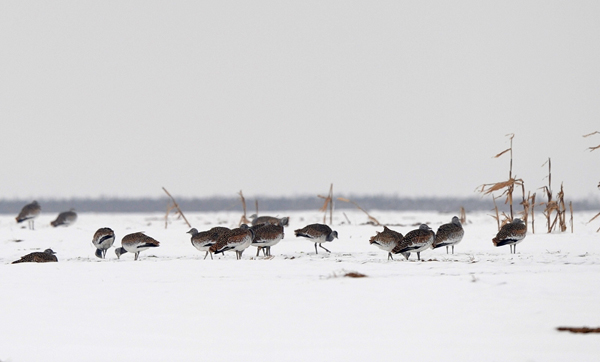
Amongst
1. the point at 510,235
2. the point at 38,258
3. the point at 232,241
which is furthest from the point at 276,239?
the point at 510,235

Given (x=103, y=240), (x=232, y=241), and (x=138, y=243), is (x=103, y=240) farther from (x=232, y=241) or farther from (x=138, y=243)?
(x=232, y=241)

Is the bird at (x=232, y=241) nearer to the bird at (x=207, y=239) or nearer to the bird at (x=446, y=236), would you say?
the bird at (x=207, y=239)

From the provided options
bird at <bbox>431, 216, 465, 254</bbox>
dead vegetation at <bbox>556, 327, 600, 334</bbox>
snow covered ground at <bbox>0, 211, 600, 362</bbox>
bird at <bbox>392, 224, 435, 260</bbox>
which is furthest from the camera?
bird at <bbox>431, 216, 465, 254</bbox>

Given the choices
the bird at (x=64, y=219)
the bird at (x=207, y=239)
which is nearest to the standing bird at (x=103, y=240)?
the bird at (x=207, y=239)

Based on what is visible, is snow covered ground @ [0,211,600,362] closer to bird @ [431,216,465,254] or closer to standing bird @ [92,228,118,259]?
bird @ [431,216,465,254]

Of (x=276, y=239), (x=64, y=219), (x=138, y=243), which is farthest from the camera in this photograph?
(x=64, y=219)

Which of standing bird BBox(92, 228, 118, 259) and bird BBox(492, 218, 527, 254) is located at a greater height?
bird BBox(492, 218, 527, 254)

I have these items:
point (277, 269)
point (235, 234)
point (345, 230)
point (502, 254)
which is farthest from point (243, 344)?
point (345, 230)

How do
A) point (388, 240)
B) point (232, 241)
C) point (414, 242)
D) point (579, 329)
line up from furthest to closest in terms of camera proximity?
point (232, 241), point (388, 240), point (414, 242), point (579, 329)

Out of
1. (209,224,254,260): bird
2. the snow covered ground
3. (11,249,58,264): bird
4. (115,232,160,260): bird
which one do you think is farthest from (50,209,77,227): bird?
the snow covered ground

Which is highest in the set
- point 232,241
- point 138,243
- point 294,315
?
point 232,241

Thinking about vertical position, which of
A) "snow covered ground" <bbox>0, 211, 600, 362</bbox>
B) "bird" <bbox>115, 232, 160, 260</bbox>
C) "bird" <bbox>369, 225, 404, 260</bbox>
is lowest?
"snow covered ground" <bbox>0, 211, 600, 362</bbox>

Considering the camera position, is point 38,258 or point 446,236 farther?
point 446,236

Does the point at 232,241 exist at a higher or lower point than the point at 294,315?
higher
